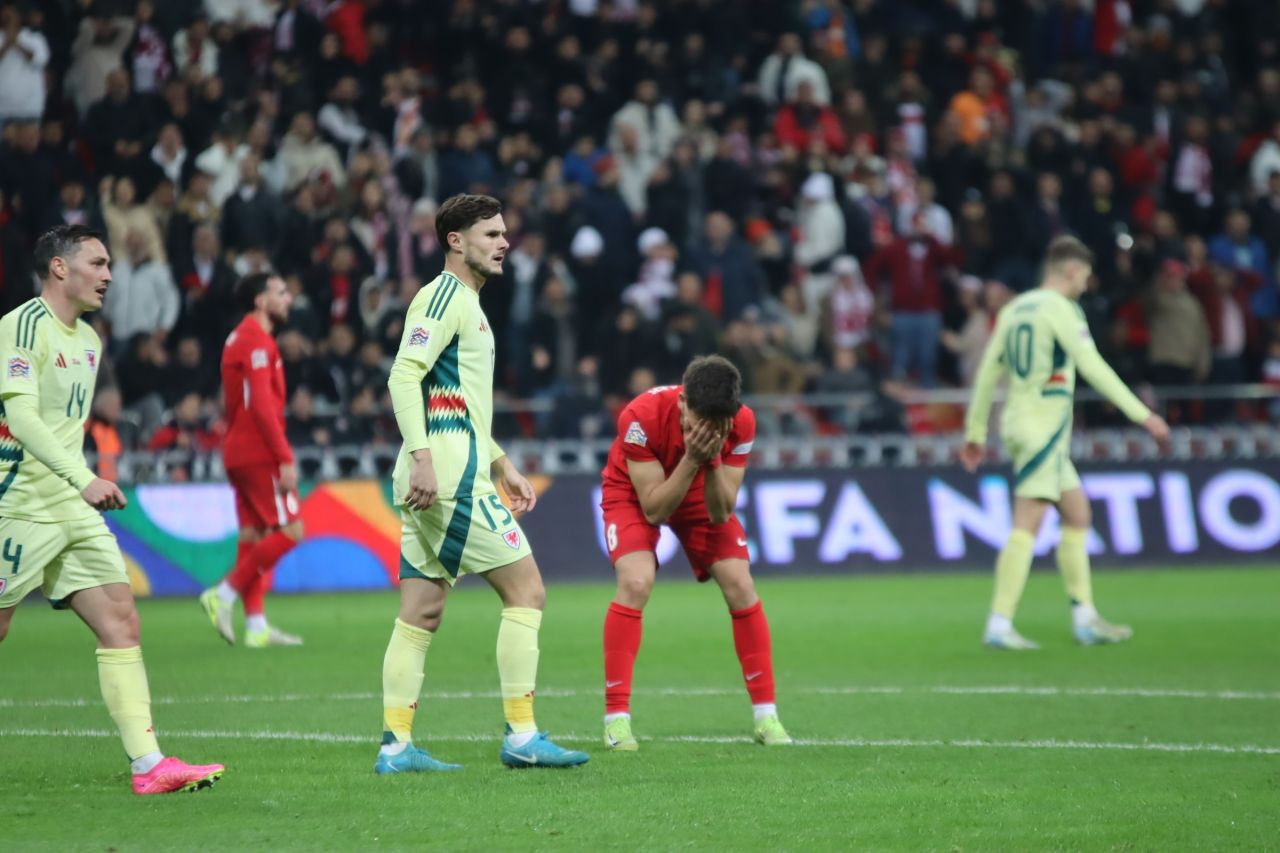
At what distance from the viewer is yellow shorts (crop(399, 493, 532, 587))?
24.0 feet

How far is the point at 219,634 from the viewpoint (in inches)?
527

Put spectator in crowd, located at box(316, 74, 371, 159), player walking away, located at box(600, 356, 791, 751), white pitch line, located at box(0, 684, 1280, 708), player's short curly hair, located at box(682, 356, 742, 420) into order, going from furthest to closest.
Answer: spectator in crowd, located at box(316, 74, 371, 159) < white pitch line, located at box(0, 684, 1280, 708) < player walking away, located at box(600, 356, 791, 751) < player's short curly hair, located at box(682, 356, 742, 420)

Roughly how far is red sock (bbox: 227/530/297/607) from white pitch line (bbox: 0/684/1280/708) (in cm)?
290

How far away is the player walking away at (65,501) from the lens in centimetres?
696

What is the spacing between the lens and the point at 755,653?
8.34 m

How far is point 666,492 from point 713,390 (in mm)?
652

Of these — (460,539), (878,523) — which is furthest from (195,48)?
(460,539)

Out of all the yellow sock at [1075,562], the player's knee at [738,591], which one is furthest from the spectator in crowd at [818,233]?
the player's knee at [738,591]

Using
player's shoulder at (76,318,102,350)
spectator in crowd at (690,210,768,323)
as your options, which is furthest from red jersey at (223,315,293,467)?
spectator in crowd at (690,210,768,323)

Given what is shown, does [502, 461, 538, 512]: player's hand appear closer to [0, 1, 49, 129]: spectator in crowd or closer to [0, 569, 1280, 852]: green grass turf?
[0, 569, 1280, 852]: green grass turf

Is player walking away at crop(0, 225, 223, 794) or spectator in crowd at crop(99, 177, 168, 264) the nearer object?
player walking away at crop(0, 225, 223, 794)

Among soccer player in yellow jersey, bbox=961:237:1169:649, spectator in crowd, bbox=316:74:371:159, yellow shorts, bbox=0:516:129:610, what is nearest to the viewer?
yellow shorts, bbox=0:516:129:610

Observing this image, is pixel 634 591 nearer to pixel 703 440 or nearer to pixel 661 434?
pixel 661 434

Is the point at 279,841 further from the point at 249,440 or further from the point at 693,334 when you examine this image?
the point at 693,334
